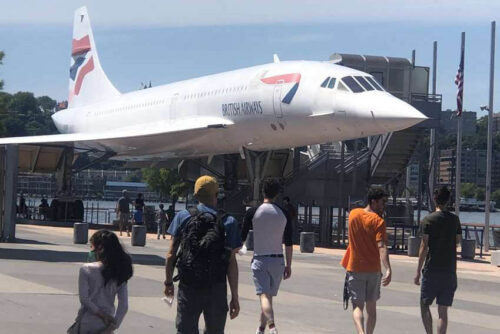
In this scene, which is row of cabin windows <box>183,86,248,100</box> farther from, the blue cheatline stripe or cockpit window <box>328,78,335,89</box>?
cockpit window <box>328,78,335,89</box>

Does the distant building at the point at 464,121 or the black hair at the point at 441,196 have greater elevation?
the distant building at the point at 464,121

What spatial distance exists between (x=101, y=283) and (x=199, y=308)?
2.97ft

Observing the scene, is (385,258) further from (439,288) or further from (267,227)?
(267,227)

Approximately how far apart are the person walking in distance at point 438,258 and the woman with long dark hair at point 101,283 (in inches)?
163

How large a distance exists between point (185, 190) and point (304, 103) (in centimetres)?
4619

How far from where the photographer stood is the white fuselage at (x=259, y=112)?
2324 cm

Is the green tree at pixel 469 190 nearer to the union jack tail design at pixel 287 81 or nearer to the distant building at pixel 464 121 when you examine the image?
the distant building at pixel 464 121

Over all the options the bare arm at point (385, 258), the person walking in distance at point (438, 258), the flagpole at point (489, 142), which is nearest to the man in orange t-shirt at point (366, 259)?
the bare arm at point (385, 258)

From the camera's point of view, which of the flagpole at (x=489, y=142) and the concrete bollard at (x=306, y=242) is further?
the flagpole at (x=489, y=142)

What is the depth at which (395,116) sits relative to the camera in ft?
73.4

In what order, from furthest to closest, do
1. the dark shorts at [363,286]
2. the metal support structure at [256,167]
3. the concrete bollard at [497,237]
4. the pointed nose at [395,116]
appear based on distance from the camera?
the concrete bollard at [497,237]
the metal support structure at [256,167]
the pointed nose at [395,116]
the dark shorts at [363,286]

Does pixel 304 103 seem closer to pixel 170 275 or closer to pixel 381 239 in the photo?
pixel 381 239

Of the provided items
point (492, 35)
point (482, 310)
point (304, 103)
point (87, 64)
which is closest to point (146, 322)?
point (482, 310)

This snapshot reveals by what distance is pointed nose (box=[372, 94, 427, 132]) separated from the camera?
22219mm
